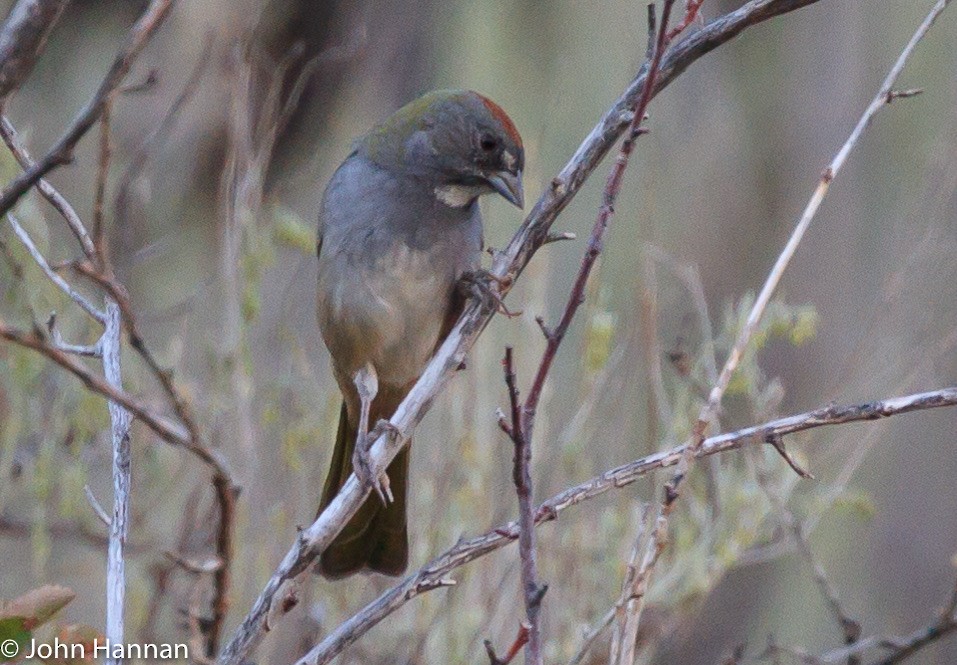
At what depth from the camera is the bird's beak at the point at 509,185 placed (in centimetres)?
345

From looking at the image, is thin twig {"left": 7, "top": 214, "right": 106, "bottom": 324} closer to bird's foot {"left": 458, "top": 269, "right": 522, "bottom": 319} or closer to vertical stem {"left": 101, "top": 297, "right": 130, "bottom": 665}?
vertical stem {"left": 101, "top": 297, "right": 130, "bottom": 665}

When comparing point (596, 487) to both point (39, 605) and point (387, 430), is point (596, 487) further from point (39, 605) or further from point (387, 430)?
point (39, 605)

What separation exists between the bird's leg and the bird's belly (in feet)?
0.10

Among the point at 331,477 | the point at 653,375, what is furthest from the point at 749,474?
the point at 331,477

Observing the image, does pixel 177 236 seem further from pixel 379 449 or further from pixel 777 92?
pixel 379 449

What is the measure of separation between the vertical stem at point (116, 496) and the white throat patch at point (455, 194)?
1.21 metres

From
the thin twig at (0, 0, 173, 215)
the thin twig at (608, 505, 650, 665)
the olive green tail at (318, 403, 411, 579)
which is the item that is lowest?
the olive green tail at (318, 403, 411, 579)

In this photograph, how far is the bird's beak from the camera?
11.3 ft

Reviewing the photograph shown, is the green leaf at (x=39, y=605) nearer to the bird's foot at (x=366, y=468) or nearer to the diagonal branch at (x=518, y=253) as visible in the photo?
the diagonal branch at (x=518, y=253)

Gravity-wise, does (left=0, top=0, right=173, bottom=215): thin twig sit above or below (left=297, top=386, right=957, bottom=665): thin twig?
above

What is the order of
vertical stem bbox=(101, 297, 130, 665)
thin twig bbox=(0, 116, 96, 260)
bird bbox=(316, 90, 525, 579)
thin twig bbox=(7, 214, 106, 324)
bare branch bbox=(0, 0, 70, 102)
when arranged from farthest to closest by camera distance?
1. bird bbox=(316, 90, 525, 579)
2. thin twig bbox=(7, 214, 106, 324)
3. thin twig bbox=(0, 116, 96, 260)
4. vertical stem bbox=(101, 297, 130, 665)
5. bare branch bbox=(0, 0, 70, 102)

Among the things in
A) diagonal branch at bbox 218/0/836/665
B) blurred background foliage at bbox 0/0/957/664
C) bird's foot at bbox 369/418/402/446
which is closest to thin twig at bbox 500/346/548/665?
diagonal branch at bbox 218/0/836/665

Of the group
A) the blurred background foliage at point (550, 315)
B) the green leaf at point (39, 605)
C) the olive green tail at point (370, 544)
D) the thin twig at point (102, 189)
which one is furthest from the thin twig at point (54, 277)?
the olive green tail at point (370, 544)

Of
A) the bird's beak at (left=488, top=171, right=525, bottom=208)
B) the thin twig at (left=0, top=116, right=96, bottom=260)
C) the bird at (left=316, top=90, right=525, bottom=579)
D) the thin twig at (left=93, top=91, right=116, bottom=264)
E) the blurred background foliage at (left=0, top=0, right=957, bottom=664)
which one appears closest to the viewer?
the thin twig at (left=93, top=91, right=116, bottom=264)
